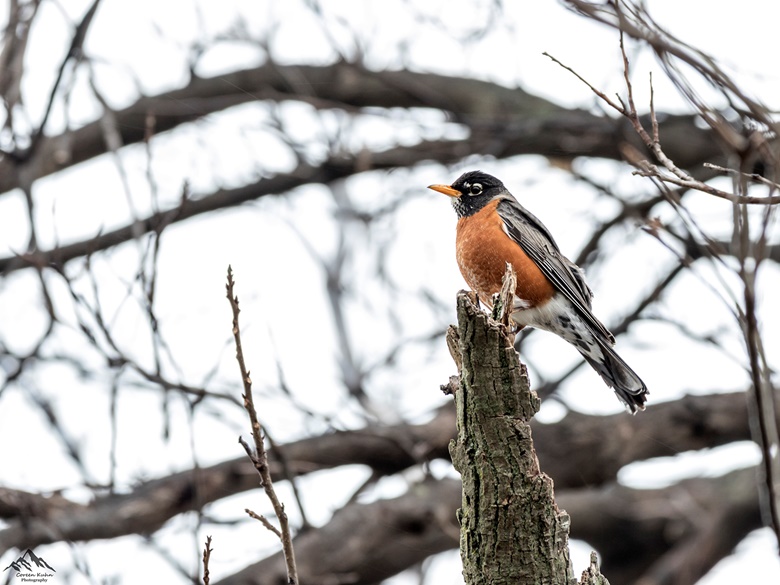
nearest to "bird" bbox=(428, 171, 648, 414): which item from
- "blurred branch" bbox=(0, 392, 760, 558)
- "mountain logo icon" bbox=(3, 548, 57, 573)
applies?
"blurred branch" bbox=(0, 392, 760, 558)

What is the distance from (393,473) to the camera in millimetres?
7617

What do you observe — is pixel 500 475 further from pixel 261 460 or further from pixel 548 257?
pixel 548 257

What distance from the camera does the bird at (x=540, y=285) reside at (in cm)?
529

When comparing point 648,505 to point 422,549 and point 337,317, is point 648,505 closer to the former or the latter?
point 422,549

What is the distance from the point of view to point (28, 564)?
477 centimetres

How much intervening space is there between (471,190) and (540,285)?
1241 mm

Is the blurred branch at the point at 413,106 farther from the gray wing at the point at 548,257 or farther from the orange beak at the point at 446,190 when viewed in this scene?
the gray wing at the point at 548,257

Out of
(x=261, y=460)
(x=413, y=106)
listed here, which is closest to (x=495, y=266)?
(x=261, y=460)

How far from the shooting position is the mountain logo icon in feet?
14.3

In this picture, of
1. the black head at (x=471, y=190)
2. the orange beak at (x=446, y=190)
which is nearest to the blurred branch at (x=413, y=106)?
the black head at (x=471, y=190)
